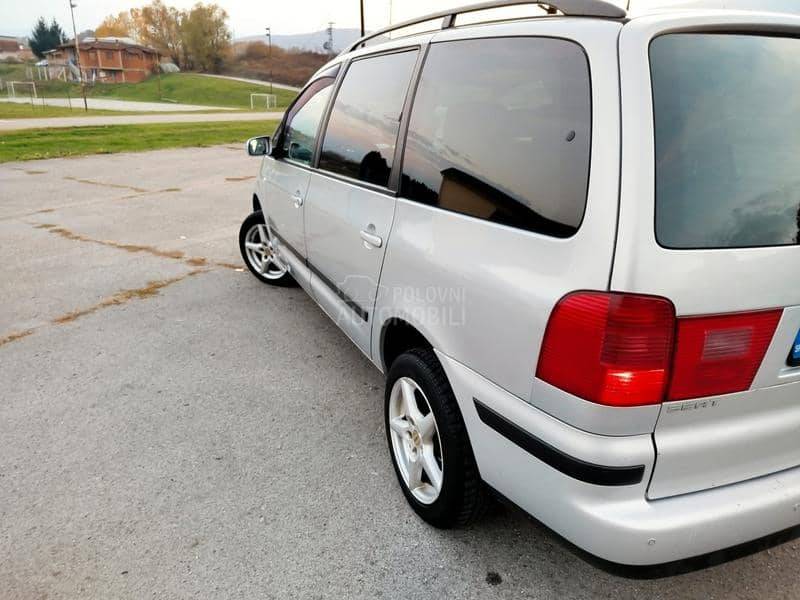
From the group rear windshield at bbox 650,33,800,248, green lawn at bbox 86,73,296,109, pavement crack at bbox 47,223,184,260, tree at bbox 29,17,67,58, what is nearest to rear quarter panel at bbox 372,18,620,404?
rear windshield at bbox 650,33,800,248

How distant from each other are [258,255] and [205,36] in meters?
96.3

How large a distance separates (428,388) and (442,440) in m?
0.20

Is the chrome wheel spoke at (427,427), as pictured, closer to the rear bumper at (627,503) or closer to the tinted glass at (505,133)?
the rear bumper at (627,503)

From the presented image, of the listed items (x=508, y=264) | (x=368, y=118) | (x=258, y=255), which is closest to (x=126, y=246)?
(x=258, y=255)

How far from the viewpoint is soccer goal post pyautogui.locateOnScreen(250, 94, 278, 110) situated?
51.0 metres

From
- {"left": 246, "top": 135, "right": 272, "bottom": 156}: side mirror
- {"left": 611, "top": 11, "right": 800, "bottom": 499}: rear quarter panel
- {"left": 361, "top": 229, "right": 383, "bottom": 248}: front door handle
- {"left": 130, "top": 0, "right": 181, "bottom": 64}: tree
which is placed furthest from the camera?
{"left": 130, "top": 0, "right": 181, "bottom": 64}: tree

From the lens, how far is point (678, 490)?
4.95 feet

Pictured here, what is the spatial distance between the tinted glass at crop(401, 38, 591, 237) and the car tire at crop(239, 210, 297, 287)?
285cm

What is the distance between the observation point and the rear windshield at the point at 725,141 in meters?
1.41

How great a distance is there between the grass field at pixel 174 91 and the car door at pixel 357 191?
171ft

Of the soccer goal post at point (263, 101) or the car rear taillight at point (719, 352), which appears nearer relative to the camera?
the car rear taillight at point (719, 352)

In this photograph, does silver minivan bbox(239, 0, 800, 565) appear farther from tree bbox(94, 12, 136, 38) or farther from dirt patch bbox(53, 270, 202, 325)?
tree bbox(94, 12, 136, 38)

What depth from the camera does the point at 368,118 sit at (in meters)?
2.77

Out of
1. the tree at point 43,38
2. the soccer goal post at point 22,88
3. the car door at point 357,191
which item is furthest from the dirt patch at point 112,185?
the tree at point 43,38
